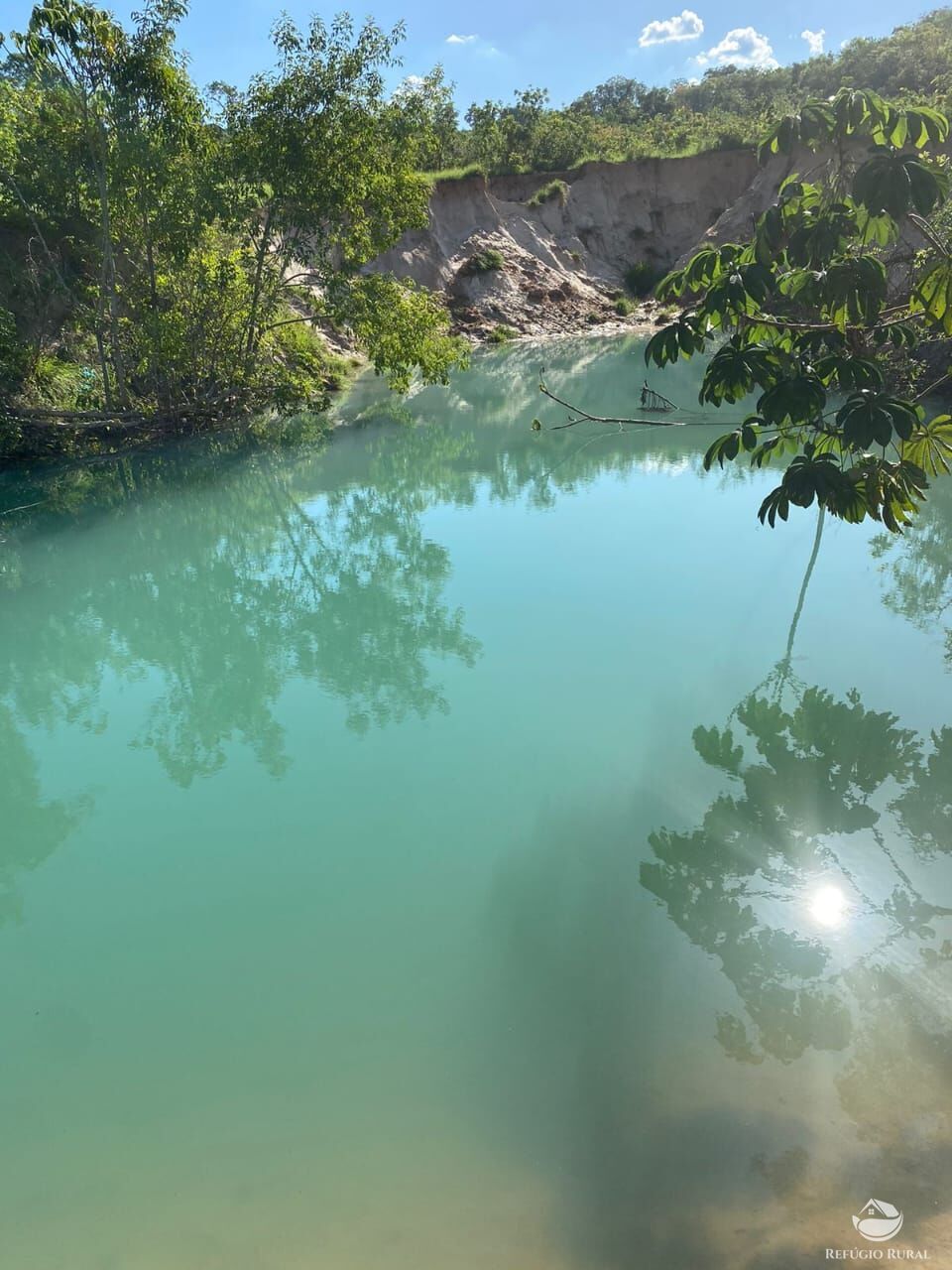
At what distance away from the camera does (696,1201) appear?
8.60 ft

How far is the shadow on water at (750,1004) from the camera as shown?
261cm

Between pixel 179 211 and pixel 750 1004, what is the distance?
1449cm

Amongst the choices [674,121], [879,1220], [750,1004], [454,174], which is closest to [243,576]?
[750,1004]

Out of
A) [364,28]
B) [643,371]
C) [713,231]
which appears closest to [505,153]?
[713,231]

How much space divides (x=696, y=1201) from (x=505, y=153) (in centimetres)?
4316

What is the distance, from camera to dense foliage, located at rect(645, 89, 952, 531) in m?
2.45

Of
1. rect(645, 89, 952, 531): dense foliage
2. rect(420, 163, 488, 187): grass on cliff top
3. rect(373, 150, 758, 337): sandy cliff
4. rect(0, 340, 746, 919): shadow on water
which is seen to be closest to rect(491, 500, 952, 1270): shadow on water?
rect(645, 89, 952, 531): dense foliage

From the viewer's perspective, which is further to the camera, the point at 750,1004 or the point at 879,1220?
the point at 750,1004

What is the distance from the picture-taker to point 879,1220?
2.51 metres

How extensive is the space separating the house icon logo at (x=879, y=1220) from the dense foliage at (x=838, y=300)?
Answer: 2.23m

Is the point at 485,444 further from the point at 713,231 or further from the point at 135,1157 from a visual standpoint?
the point at 713,231

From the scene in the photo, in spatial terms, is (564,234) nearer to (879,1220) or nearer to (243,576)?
(243,576)

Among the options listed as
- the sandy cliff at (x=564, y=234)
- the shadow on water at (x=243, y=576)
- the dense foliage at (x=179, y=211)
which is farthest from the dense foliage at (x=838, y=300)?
the sandy cliff at (x=564, y=234)

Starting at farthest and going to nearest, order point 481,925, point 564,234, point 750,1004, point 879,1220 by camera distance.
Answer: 1. point 564,234
2. point 481,925
3. point 750,1004
4. point 879,1220
